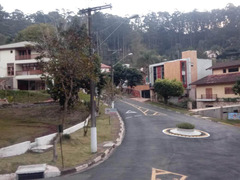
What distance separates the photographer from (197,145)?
54.7ft

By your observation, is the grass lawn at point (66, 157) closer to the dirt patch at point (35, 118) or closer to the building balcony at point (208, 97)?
the dirt patch at point (35, 118)

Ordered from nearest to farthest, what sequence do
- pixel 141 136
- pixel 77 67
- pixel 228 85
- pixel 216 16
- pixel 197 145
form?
1. pixel 77 67
2. pixel 197 145
3. pixel 141 136
4. pixel 228 85
5. pixel 216 16

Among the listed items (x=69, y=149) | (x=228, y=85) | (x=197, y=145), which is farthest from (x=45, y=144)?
(x=228, y=85)

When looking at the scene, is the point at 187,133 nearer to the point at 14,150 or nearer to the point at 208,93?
the point at 14,150

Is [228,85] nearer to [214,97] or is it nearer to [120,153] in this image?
[214,97]

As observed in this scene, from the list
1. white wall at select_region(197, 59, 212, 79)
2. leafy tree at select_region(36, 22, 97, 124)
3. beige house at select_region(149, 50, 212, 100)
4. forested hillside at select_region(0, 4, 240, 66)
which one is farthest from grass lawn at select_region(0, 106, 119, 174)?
forested hillside at select_region(0, 4, 240, 66)

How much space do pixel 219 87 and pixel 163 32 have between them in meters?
60.6

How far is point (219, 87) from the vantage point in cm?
4331

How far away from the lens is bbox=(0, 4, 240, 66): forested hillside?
256 ft

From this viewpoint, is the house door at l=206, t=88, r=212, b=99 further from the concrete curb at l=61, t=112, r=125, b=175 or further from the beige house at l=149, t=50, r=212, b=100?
the concrete curb at l=61, t=112, r=125, b=175

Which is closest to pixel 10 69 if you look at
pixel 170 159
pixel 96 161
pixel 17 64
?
pixel 17 64

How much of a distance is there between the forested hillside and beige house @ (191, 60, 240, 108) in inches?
991


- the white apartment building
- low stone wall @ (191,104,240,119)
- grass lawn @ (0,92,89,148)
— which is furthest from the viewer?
the white apartment building

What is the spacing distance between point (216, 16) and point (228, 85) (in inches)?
2229
